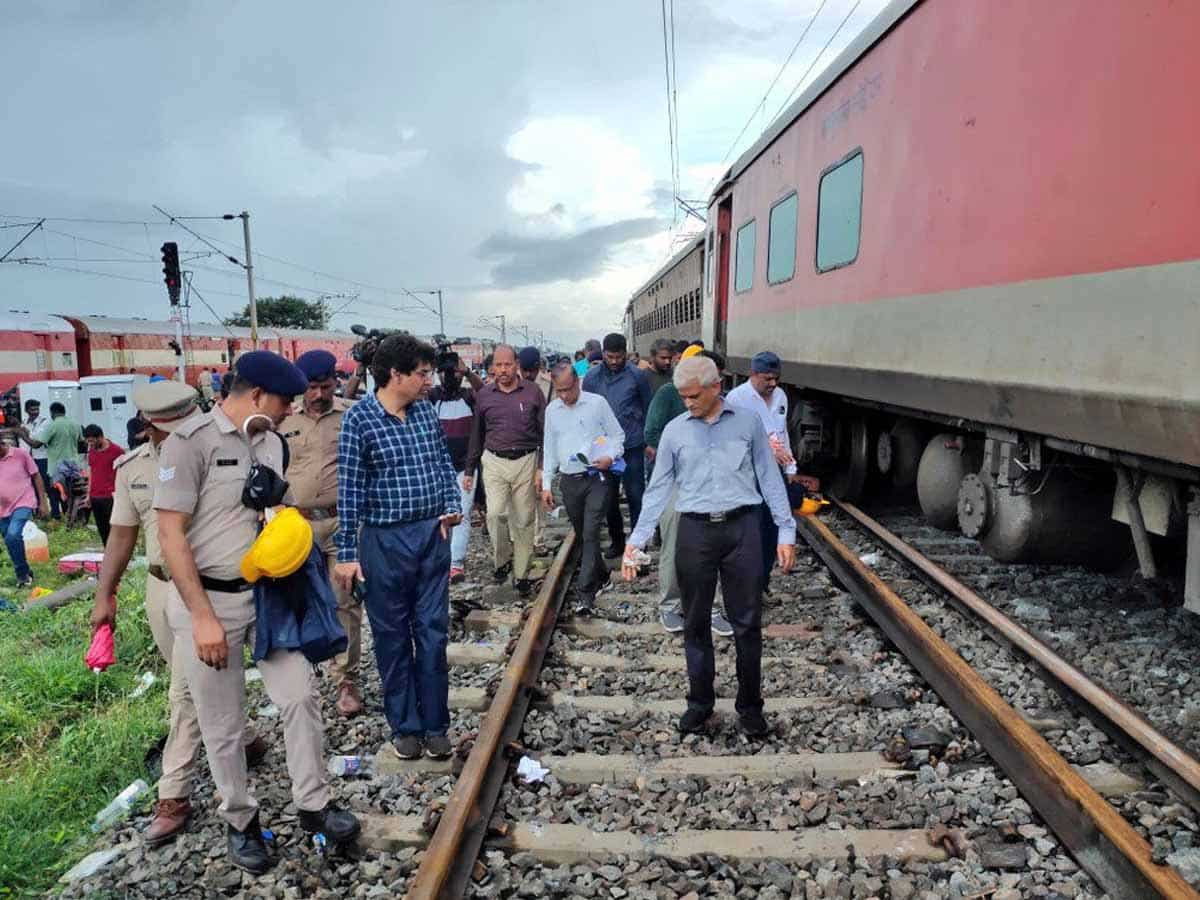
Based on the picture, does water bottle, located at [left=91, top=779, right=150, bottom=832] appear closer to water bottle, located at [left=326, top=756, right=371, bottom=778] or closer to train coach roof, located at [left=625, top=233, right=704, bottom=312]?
water bottle, located at [left=326, top=756, right=371, bottom=778]

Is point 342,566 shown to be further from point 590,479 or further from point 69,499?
point 69,499

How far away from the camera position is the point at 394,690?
393 centimetres

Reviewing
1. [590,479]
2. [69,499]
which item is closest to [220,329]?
[69,499]

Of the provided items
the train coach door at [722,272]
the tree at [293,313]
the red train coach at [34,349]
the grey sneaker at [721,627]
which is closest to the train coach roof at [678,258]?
the train coach door at [722,272]

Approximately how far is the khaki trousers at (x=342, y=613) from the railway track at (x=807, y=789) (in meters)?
0.60

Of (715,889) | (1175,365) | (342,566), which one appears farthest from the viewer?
(342,566)

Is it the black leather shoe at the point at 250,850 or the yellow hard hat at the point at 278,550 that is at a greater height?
the yellow hard hat at the point at 278,550

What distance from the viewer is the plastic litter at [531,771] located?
367 centimetres

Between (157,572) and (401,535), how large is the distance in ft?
3.23

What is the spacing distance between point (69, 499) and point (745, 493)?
38.4ft

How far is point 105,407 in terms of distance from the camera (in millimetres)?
14617

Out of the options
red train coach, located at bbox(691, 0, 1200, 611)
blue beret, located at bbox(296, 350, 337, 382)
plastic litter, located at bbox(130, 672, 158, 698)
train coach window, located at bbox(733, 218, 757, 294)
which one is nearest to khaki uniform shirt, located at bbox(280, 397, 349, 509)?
blue beret, located at bbox(296, 350, 337, 382)

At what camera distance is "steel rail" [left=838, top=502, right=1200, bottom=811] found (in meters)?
3.25

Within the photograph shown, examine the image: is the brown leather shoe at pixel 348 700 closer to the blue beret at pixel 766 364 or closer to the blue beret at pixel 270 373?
the blue beret at pixel 270 373
